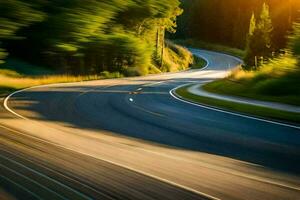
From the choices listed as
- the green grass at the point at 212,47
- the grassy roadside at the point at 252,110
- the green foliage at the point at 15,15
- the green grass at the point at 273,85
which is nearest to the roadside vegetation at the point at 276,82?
the green grass at the point at 273,85

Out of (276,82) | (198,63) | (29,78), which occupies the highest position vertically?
(276,82)

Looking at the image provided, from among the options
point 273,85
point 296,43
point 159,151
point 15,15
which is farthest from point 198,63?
point 15,15

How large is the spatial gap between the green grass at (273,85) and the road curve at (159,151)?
17.7ft

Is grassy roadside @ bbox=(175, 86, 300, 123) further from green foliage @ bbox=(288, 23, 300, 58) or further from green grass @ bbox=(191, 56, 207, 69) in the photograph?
green grass @ bbox=(191, 56, 207, 69)

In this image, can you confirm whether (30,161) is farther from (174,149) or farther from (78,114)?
(78,114)

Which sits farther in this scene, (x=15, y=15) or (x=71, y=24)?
(x=71, y=24)

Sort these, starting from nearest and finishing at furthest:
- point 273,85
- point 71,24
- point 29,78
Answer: point 71,24 → point 273,85 → point 29,78

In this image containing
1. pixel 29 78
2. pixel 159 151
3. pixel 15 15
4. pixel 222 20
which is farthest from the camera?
pixel 222 20

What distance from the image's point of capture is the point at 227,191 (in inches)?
308

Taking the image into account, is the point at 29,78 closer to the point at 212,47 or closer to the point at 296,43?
the point at 296,43

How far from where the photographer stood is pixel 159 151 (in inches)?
458

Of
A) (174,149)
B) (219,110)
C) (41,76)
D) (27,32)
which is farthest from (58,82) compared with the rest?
(27,32)

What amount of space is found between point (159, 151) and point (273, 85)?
15.8 meters

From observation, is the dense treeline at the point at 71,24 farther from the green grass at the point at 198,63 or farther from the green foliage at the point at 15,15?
the green grass at the point at 198,63
